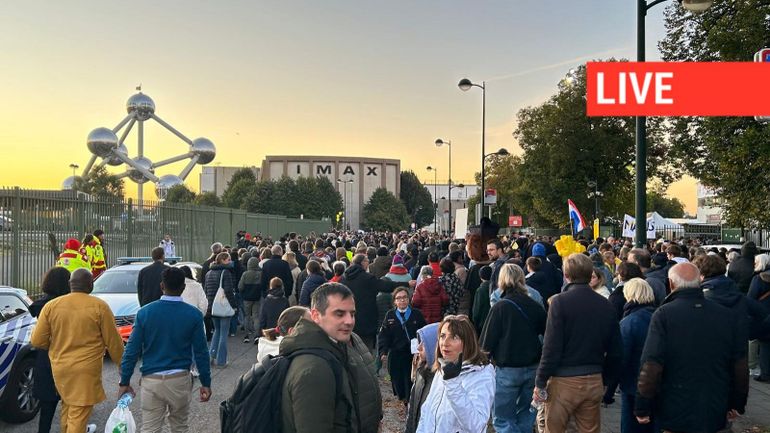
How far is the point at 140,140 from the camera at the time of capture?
9425cm

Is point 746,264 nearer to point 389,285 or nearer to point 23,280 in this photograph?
point 389,285

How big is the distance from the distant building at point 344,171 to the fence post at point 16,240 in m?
99.9

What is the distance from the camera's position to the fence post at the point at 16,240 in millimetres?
13461

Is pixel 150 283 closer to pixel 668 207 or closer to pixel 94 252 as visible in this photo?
pixel 94 252

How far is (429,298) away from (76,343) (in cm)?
441

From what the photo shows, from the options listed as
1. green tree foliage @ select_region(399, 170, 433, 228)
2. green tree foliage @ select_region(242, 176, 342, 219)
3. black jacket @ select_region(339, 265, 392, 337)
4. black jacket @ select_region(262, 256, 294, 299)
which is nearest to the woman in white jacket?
black jacket @ select_region(339, 265, 392, 337)

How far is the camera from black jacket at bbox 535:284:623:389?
5.47m

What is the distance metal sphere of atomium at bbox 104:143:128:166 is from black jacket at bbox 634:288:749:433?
274 ft

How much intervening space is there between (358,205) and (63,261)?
Result: 337ft

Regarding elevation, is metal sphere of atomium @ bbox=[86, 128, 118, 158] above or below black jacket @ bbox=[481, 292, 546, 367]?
above

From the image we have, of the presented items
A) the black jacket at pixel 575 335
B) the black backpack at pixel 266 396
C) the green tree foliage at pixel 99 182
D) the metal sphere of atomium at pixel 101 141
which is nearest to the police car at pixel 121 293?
the black jacket at pixel 575 335

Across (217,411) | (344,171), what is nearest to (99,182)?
(344,171)

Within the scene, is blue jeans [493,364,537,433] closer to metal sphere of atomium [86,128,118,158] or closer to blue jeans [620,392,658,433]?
blue jeans [620,392,658,433]

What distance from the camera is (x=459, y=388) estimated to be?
4336 millimetres
